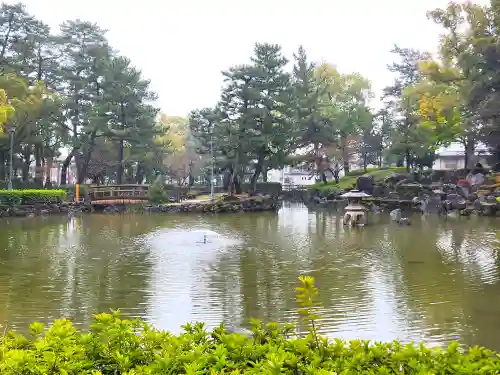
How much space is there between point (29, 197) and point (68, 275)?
23.1m

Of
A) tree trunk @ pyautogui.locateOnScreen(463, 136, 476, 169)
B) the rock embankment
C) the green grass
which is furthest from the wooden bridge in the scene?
tree trunk @ pyautogui.locateOnScreen(463, 136, 476, 169)

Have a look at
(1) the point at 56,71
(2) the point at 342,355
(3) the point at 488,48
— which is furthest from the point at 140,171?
(2) the point at 342,355

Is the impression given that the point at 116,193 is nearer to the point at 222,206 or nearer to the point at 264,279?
the point at 222,206

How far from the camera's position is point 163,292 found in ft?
31.4

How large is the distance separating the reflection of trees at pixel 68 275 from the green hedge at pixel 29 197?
1121 cm

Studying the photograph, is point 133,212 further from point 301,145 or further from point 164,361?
point 164,361

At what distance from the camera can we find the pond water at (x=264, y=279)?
7.69 metres

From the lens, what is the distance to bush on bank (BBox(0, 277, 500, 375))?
314cm

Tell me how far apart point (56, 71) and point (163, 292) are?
1567 inches

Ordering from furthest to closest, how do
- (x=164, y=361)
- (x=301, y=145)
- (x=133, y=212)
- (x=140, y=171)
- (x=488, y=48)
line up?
(x=140, y=171), (x=301, y=145), (x=133, y=212), (x=488, y=48), (x=164, y=361)

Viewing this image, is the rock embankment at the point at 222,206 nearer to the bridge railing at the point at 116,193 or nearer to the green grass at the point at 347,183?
the bridge railing at the point at 116,193

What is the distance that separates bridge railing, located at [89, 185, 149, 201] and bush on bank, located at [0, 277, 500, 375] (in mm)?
34619

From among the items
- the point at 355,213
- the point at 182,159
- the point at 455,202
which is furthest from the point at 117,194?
the point at 182,159

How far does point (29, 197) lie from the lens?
32.0 meters
